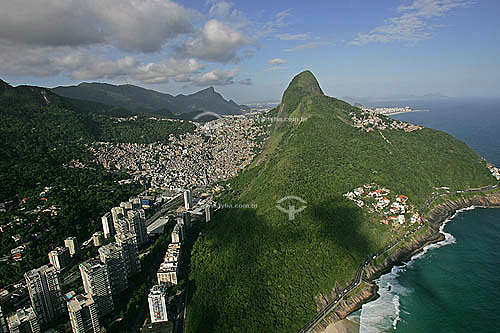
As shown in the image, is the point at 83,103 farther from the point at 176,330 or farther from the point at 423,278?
the point at 423,278

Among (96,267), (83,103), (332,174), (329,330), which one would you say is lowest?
(329,330)

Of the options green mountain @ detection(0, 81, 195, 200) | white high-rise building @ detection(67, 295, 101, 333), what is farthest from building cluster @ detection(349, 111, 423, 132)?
green mountain @ detection(0, 81, 195, 200)

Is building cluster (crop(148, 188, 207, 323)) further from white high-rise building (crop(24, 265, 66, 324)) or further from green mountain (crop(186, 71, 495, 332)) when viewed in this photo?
white high-rise building (crop(24, 265, 66, 324))

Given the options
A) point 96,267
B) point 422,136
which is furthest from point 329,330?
point 422,136

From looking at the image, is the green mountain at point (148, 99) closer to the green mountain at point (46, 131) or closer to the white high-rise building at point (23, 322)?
the green mountain at point (46, 131)

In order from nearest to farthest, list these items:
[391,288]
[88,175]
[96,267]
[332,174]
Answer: [96,267] < [391,288] < [332,174] < [88,175]

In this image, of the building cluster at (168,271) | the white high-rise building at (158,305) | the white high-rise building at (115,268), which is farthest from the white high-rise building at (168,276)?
the white high-rise building at (158,305)

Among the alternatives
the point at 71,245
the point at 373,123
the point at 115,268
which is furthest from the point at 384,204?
the point at 71,245
